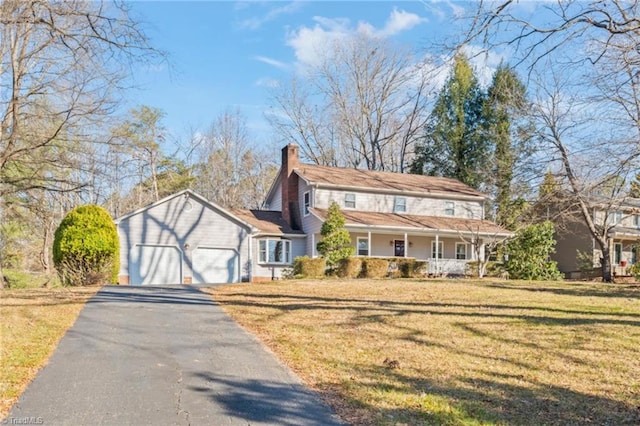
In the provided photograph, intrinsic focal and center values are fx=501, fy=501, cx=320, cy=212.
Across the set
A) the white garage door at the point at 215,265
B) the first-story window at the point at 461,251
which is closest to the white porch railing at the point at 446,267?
the first-story window at the point at 461,251

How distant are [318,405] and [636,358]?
15.8ft

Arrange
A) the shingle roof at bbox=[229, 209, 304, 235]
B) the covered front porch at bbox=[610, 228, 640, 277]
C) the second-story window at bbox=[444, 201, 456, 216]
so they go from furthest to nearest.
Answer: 1. the covered front porch at bbox=[610, 228, 640, 277]
2. the second-story window at bbox=[444, 201, 456, 216]
3. the shingle roof at bbox=[229, 209, 304, 235]

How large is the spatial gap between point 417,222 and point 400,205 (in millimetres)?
1974

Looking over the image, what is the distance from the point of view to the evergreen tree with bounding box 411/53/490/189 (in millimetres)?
37594

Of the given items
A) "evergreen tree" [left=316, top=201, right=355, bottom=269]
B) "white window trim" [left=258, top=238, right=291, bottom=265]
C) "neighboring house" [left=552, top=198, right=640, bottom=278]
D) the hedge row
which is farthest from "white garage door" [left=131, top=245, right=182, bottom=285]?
"neighboring house" [left=552, top=198, right=640, bottom=278]

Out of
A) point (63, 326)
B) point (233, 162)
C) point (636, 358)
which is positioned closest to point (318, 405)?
point (636, 358)

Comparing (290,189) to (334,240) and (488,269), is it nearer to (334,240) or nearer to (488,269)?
(334,240)

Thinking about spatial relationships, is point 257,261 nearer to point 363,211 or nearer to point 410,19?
point 363,211

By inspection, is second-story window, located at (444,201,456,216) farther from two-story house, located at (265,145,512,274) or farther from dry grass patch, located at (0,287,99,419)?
dry grass patch, located at (0,287,99,419)

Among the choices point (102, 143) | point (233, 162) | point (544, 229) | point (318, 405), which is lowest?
point (318, 405)

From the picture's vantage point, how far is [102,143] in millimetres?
18484

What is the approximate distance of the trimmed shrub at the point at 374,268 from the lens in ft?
73.8

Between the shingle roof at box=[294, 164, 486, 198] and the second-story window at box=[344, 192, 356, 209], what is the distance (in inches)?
25.8

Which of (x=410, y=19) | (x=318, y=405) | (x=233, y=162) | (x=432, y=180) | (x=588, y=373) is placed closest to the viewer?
(x=318, y=405)
